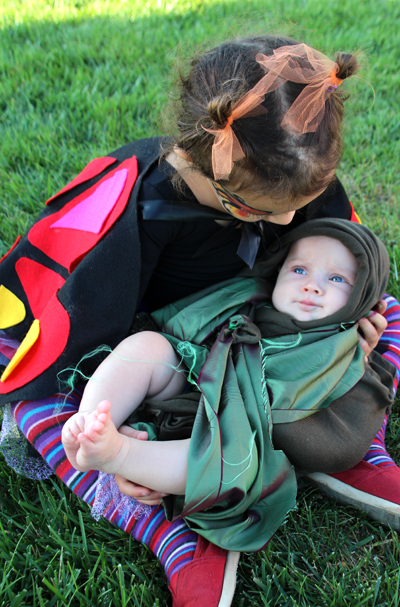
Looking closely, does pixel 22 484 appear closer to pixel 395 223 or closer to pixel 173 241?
pixel 173 241

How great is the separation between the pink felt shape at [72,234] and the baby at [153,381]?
1.00 feet

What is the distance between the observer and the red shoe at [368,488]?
54.1 inches

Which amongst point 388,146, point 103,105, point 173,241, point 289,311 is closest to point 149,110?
point 103,105

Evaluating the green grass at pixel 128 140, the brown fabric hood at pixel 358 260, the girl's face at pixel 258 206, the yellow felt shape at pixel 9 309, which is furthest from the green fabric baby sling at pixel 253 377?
the yellow felt shape at pixel 9 309

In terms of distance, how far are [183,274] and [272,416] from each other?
60 cm

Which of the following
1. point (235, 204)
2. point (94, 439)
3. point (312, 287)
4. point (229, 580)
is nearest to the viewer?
point (94, 439)

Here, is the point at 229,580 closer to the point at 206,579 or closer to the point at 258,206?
the point at 206,579

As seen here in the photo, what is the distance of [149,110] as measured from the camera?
281cm

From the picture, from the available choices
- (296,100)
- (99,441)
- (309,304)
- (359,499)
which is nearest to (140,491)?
(99,441)

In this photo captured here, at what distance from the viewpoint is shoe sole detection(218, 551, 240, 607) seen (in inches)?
45.1

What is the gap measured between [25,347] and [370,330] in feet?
3.59

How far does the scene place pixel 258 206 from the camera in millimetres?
1276

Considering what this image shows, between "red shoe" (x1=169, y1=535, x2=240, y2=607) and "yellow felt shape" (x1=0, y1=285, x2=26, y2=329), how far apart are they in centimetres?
87

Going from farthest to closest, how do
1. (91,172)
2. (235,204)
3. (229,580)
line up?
(91,172) < (235,204) < (229,580)
